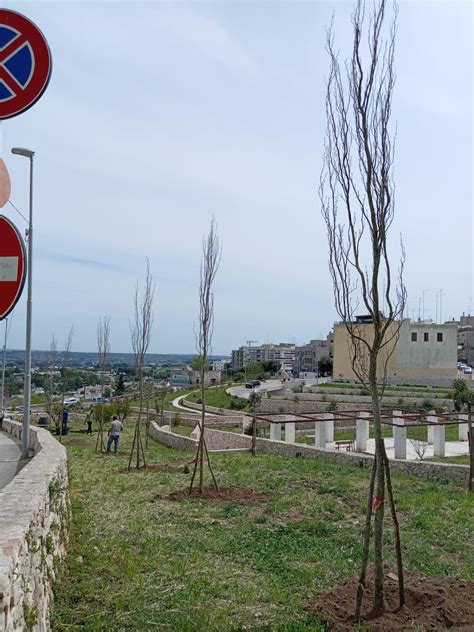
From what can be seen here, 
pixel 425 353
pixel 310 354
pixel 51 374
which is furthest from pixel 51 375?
pixel 310 354

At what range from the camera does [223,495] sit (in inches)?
392

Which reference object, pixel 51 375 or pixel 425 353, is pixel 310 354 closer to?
pixel 425 353

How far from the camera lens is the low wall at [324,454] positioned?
1162 cm

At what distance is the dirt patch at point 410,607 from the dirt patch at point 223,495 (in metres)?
4.15

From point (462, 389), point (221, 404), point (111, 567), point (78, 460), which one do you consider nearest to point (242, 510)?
point (111, 567)

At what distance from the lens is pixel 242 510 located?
883 cm

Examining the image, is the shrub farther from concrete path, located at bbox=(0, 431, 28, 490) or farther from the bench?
concrete path, located at bbox=(0, 431, 28, 490)

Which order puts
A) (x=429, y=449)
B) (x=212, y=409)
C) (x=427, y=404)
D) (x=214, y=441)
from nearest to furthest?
(x=429, y=449)
(x=214, y=441)
(x=427, y=404)
(x=212, y=409)

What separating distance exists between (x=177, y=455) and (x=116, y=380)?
4714 centimetres

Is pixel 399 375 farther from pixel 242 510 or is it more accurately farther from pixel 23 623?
pixel 23 623

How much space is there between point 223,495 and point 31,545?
5793 mm

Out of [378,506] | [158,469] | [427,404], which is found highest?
[378,506]

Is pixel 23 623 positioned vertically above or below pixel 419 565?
above

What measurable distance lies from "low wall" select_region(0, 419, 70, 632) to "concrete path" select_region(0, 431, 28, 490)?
8.76ft
